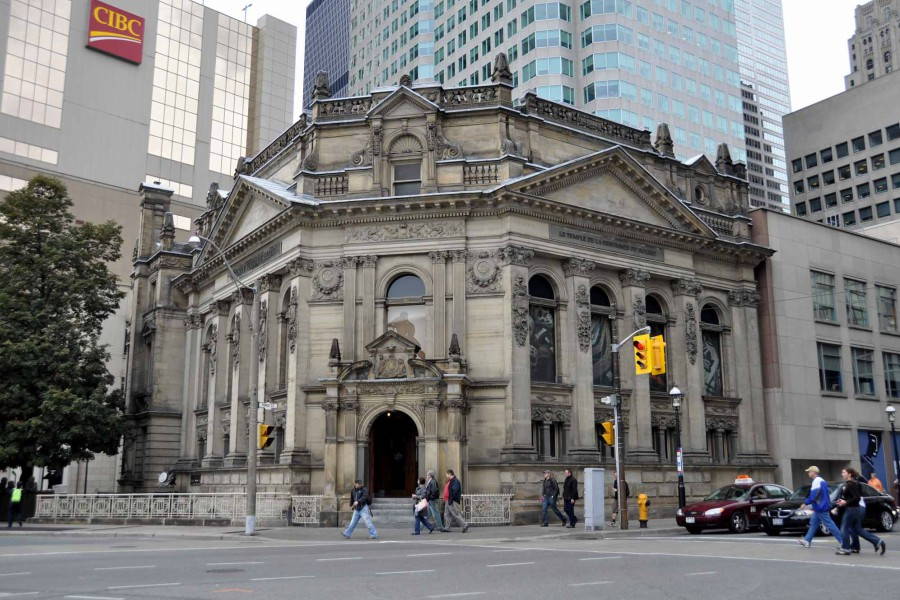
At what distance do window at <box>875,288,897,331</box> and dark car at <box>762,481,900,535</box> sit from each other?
2733 cm

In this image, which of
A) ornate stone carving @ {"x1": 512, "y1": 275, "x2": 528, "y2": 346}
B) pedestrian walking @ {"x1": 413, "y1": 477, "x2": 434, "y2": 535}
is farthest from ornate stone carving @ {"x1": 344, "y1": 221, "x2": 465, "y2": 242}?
pedestrian walking @ {"x1": 413, "y1": 477, "x2": 434, "y2": 535}

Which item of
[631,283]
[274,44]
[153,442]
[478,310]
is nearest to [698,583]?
[478,310]

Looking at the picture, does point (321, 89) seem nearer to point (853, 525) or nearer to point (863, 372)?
point (853, 525)

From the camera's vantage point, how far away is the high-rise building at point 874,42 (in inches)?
5630

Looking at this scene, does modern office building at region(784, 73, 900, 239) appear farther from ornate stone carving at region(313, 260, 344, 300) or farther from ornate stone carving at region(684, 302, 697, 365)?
ornate stone carving at region(313, 260, 344, 300)

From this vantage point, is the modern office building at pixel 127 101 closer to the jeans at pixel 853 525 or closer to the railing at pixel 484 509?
the railing at pixel 484 509

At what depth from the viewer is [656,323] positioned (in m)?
41.2

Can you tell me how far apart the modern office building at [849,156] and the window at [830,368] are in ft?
141

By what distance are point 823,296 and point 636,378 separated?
15532 millimetres

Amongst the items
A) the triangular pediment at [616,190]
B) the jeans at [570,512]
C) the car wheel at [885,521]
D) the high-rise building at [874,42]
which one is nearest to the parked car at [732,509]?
the car wheel at [885,521]

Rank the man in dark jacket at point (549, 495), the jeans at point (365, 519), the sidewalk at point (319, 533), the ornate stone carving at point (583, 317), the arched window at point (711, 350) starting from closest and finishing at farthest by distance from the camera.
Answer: the jeans at point (365, 519), the sidewalk at point (319, 533), the man in dark jacket at point (549, 495), the ornate stone carving at point (583, 317), the arched window at point (711, 350)

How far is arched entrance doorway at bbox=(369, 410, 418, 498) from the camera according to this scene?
3516cm

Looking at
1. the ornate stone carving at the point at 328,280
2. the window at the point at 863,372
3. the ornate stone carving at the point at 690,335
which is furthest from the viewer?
the window at the point at 863,372

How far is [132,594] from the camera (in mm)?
12523
